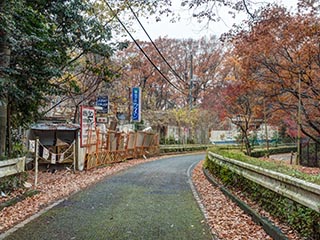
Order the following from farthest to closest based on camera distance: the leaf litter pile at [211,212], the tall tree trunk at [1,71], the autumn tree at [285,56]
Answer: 1. the autumn tree at [285,56]
2. the tall tree trunk at [1,71]
3. the leaf litter pile at [211,212]

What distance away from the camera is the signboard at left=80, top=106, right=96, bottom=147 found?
13867 millimetres

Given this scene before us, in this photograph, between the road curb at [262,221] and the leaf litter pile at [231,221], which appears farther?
the leaf litter pile at [231,221]

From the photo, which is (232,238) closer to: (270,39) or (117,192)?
(117,192)

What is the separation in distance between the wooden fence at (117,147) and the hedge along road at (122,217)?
6991mm

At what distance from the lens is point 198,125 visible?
128 feet

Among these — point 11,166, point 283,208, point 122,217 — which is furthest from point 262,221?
point 11,166

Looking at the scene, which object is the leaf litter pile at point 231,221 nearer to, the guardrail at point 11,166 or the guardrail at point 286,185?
the guardrail at point 286,185

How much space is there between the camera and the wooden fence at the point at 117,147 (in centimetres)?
1575

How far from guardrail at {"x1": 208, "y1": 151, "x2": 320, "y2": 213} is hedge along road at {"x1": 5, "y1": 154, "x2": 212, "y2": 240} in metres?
1.23

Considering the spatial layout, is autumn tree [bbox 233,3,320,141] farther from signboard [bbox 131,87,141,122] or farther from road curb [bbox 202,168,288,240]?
signboard [bbox 131,87,141,122]

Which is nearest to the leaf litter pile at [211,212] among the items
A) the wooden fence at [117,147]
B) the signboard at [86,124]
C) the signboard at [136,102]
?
the signboard at [86,124]

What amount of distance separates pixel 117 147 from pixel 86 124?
576cm

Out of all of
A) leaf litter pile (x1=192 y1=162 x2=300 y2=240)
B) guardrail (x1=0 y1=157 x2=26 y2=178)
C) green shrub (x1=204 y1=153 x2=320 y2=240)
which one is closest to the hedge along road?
leaf litter pile (x1=192 y1=162 x2=300 y2=240)

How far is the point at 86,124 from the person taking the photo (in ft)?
46.6
